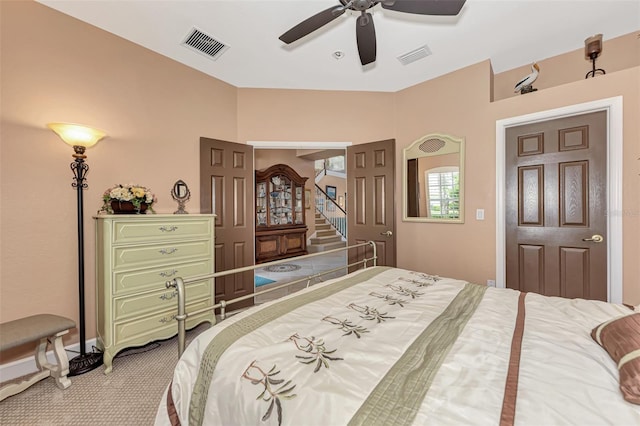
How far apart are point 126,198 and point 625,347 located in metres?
3.20

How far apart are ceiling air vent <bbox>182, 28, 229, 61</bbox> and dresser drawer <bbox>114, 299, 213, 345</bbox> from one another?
265 centimetres

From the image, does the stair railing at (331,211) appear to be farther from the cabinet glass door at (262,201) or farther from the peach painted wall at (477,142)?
the peach painted wall at (477,142)

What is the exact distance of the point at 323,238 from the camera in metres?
8.28

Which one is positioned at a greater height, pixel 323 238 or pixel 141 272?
pixel 141 272

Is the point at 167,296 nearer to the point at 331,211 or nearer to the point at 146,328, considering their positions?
the point at 146,328

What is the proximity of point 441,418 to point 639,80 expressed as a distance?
132 inches

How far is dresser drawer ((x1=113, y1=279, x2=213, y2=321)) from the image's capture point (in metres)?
2.22

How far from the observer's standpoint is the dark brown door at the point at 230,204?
3346 mm

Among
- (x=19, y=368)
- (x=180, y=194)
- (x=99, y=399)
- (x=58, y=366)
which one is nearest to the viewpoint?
(x=99, y=399)

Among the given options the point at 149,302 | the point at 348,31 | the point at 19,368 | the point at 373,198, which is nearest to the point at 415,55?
the point at 348,31

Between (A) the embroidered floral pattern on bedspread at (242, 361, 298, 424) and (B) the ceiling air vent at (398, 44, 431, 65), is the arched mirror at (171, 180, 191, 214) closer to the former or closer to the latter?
(A) the embroidered floral pattern on bedspread at (242, 361, 298, 424)

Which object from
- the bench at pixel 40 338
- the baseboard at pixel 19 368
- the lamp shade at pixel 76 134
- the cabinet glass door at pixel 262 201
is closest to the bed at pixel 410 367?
the bench at pixel 40 338

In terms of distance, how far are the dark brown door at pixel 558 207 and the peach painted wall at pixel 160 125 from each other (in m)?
0.17

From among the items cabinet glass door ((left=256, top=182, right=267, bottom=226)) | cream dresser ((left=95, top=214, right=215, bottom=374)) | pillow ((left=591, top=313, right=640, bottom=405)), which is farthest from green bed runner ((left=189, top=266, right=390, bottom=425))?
cabinet glass door ((left=256, top=182, right=267, bottom=226))
